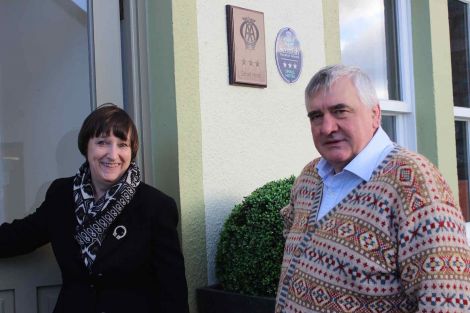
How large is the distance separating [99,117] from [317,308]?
1.27 m

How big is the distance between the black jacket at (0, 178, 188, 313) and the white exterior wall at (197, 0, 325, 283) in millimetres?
657

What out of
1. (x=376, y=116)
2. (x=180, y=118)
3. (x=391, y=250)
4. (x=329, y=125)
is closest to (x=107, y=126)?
(x=180, y=118)

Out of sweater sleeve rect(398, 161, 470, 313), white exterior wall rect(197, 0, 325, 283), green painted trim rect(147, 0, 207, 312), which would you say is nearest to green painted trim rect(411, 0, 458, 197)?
white exterior wall rect(197, 0, 325, 283)

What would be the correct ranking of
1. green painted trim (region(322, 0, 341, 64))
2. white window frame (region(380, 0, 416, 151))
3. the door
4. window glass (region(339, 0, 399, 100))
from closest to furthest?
the door < green painted trim (region(322, 0, 341, 64)) < window glass (region(339, 0, 399, 100)) < white window frame (region(380, 0, 416, 151))

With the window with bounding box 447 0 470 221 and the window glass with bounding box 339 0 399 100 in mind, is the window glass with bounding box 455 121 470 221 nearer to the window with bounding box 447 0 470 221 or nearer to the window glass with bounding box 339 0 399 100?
the window with bounding box 447 0 470 221

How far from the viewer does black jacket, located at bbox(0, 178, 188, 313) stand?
7.83ft

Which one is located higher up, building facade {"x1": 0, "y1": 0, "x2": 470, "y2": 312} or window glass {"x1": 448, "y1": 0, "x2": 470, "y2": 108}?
window glass {"x1": 448, "y1": 0, "x2": 470, "y2": 108}

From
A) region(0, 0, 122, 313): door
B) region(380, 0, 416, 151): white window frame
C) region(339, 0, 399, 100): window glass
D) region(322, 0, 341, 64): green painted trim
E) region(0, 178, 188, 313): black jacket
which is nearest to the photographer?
region(0, 178, 188, 313): black jacket

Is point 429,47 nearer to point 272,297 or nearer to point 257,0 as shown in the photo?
point 257,0

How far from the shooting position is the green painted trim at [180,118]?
2982mm

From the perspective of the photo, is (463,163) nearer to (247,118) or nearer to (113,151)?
(247,118)

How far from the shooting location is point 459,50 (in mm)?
5695

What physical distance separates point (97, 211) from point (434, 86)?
11.3 feet

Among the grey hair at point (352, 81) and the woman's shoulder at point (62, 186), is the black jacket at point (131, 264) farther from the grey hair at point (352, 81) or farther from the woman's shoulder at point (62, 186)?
the grey hair at point (352, 81)
